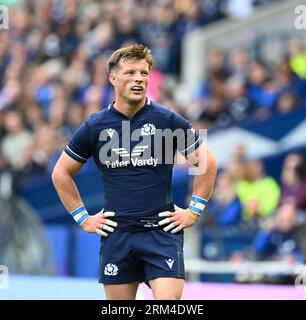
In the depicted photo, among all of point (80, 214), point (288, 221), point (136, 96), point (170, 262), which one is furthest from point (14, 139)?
point (170, 262)

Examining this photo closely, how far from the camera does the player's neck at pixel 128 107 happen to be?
648 cm

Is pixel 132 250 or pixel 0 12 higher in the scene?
pixel 0 12

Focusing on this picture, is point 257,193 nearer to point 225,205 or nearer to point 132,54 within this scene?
point 225,205

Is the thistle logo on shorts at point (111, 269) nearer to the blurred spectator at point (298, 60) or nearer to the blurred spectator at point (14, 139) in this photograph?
the blurred spectator at point (298, 60)

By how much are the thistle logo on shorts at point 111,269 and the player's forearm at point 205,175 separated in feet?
2.39

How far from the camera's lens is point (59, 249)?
1349 centimetres

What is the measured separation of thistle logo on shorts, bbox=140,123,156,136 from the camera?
6.45 m

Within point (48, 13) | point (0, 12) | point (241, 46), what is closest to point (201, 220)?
point (241, 46)

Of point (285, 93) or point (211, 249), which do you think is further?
point (285, 93)

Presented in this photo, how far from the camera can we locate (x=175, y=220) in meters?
6.45

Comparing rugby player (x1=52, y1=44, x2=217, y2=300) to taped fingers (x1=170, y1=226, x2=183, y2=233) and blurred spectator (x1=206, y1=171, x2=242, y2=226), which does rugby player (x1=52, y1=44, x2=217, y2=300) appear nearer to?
taped fingers (x1=170, y1=226, x2=183, y2=233)

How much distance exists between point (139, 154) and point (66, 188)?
568 millimetres

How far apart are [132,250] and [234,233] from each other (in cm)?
534

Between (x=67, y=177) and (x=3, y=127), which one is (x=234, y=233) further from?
(x=3, y=127)
